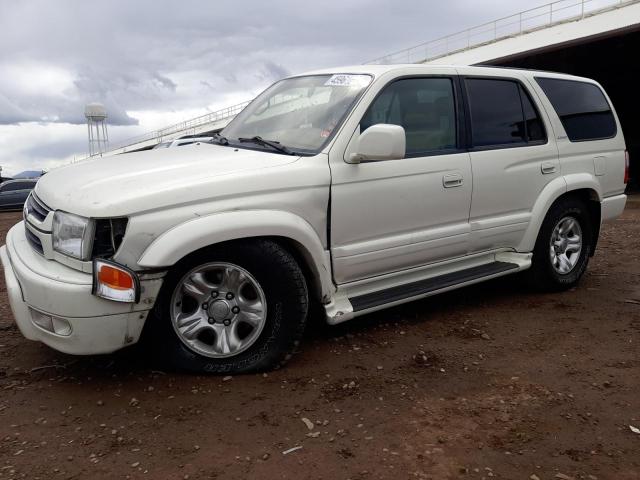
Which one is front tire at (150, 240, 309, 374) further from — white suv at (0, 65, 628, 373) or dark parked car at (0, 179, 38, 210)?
dark parked car at (0, 179, 38, 210)

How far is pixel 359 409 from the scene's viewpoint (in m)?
2.83

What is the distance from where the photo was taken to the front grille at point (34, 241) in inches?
122

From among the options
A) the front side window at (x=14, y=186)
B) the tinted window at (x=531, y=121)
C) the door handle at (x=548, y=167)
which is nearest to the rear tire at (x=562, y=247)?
the door handle at (x=548, y=167)

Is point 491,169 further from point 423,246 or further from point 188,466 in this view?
point 188,466

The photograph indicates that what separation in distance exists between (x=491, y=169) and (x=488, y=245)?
0.57m

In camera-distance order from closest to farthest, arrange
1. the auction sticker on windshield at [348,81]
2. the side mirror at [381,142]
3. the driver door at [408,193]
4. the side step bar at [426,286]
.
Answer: the side mirror at [381,142], the driver door at [408,193], the side step bar at [426,286], the auction sticker on windshield at [348,81]

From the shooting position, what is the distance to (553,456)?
243 cm

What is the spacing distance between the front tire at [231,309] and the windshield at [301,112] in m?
0.82

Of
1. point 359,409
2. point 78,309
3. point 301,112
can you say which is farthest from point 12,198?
point 359,409

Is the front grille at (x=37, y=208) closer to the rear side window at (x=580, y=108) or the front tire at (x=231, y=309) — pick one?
the front tire at (x=231, y=309)

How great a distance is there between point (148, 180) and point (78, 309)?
735mm

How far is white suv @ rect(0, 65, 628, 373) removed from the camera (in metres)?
2.82

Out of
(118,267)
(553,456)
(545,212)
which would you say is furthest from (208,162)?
(545,212)

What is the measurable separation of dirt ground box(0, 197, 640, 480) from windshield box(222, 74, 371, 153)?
134cm
